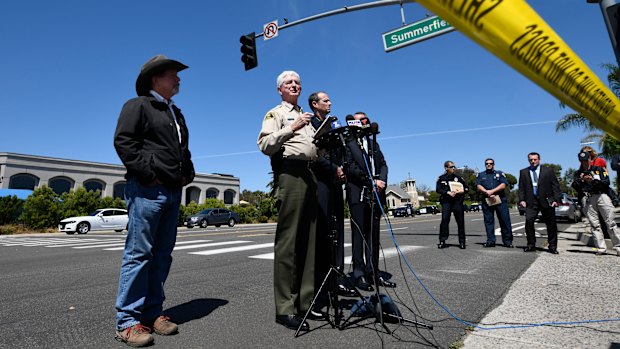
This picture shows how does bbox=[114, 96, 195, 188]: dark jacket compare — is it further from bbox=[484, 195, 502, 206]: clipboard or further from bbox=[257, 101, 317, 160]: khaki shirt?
bbox=[484, 195, 502, 206]: clipboard

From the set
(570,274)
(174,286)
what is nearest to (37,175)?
(174,286)

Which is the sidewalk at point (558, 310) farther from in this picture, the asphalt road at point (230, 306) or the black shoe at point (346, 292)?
the black shoe at point (346, 292)

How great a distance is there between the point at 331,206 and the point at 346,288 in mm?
1103

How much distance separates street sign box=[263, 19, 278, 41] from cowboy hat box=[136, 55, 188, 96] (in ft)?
25.9

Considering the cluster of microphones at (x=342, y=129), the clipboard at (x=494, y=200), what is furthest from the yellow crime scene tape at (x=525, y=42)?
the clipboard at (x=494, y=200)

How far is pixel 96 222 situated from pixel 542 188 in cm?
2304

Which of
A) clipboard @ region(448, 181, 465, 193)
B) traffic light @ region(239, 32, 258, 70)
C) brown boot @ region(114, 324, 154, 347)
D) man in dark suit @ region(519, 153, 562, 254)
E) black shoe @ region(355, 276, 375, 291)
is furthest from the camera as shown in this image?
traffic light @ region(239, 32, 258, 70)

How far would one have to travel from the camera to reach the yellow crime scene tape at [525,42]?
1031mm

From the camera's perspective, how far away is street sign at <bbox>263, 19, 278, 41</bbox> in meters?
9.86

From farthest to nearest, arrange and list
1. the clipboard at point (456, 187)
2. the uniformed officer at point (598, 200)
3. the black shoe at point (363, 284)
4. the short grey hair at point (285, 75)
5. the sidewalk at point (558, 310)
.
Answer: the clipboard at point (456, 187), the uniformed officer at point (598, 200), the black shoe at point (363, 284), the short grey hair at point (285, 75), the sidewalk at point (558, 310)

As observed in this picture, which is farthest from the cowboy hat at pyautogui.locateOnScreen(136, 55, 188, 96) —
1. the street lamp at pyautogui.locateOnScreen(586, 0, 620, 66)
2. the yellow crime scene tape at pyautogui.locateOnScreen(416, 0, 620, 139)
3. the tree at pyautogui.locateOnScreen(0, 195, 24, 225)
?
the tree at pyautogui.locateOnScreen(0, 195, 24, 225)

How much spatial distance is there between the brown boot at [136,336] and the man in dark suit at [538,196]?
667cm

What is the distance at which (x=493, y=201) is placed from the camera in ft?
24.8

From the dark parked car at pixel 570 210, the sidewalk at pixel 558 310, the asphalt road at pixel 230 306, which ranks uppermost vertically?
the dark parked car at pixel 570 210
